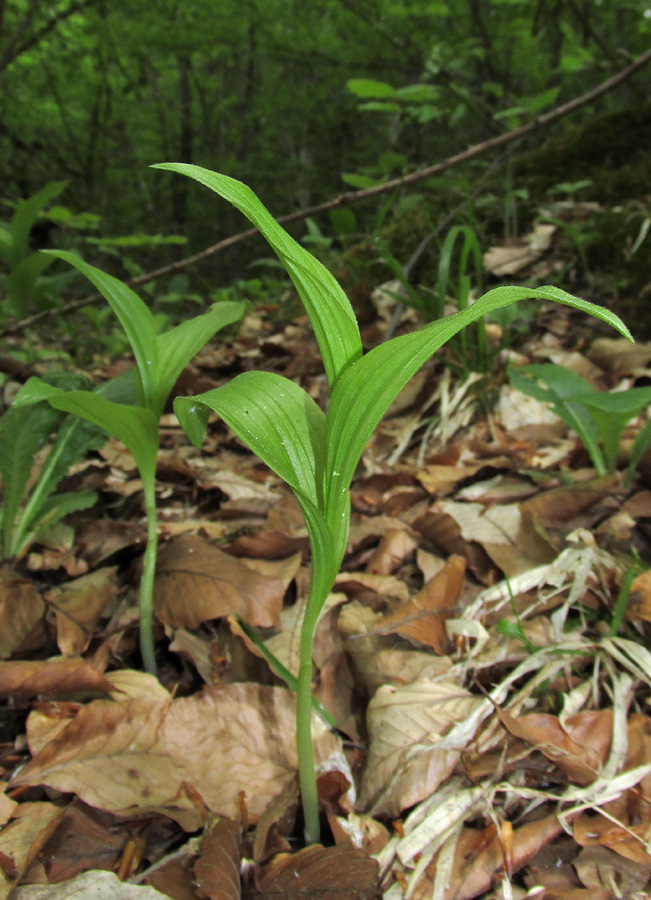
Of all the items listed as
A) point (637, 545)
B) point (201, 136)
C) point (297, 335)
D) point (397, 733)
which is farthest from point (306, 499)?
point (201, 136)

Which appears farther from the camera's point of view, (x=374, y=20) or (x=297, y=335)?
(x=374, y=20)

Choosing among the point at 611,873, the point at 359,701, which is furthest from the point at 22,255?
the point at 611,873

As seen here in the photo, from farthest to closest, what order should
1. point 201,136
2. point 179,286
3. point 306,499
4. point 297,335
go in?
point 201,136 < point 179,286 < point 297,335 < point 306,499

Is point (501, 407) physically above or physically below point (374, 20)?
below

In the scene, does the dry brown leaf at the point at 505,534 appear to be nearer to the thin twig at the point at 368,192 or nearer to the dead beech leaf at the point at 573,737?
the dead beech leaf at the point at 573,737

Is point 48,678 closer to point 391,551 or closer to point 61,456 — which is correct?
point 61,456

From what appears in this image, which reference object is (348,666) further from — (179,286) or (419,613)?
(179,286)
